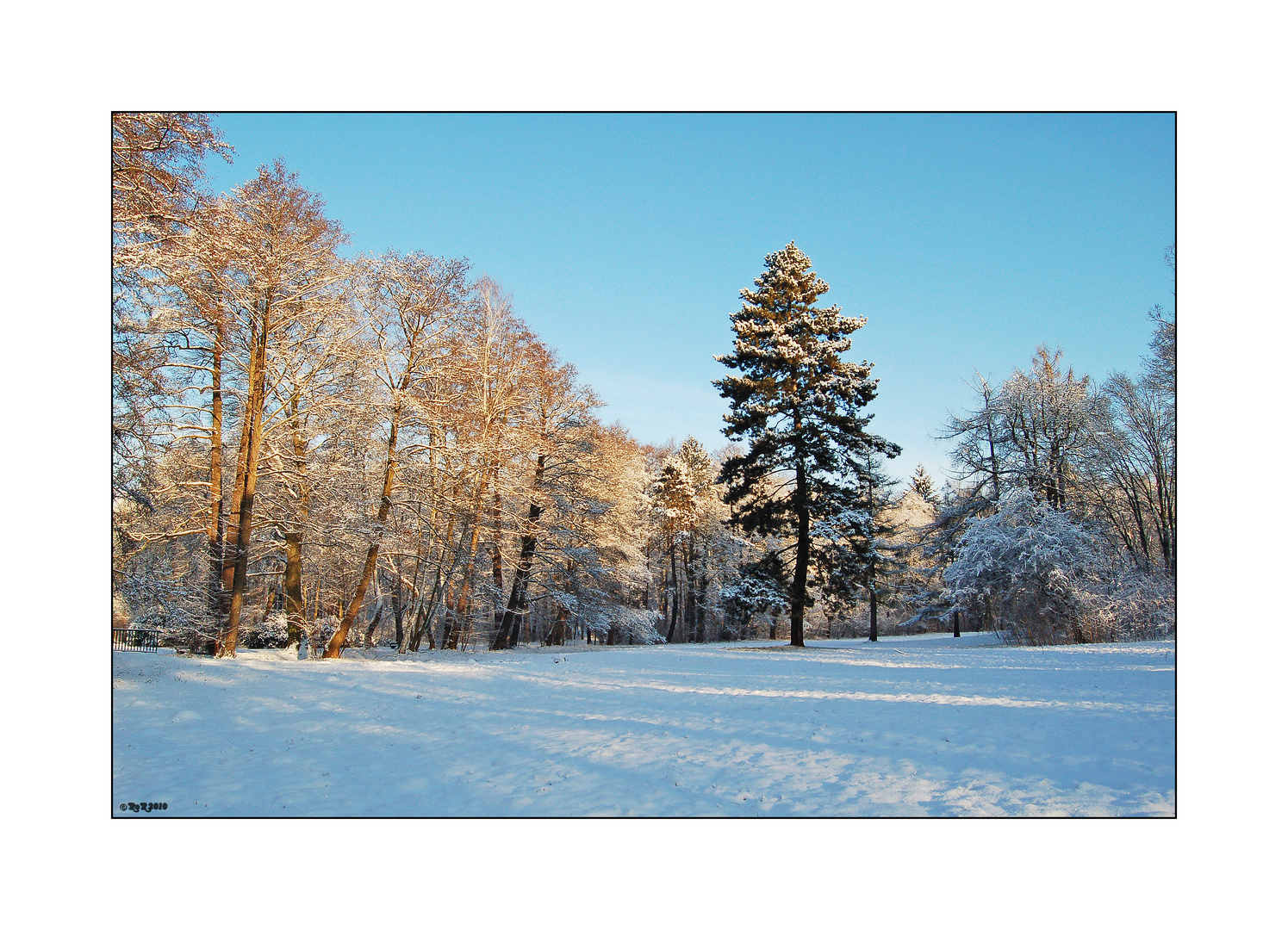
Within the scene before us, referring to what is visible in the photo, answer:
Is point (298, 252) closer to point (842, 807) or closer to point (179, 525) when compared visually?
point (179, 525)

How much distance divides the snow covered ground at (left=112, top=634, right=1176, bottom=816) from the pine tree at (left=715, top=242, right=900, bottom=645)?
985 centimetres

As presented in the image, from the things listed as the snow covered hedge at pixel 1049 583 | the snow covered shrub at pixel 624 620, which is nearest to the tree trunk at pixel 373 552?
the snow covered shrub at pixel 624 620

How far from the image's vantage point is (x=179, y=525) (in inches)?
554

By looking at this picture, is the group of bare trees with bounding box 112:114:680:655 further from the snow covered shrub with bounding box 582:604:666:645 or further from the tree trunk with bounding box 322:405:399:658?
the snow covered shrub with bounding box 582:604:666:645

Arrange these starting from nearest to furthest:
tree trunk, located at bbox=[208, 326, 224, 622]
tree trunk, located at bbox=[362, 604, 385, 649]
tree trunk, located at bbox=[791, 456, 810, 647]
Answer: tree trunk, located at bbox=[208, 326, 224, 622], tree trunk, located at bbox=[791, 456, 810, 647], tree trunk, located at bbox=[362, 604, 385, 649]

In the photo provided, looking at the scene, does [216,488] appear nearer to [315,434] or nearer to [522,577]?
[315,434]

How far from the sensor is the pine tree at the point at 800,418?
839 inches

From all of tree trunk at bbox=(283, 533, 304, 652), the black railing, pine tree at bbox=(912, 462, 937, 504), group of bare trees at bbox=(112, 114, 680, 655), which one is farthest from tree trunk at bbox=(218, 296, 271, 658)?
pine tree at bbox=(912, 462, 937, 504)

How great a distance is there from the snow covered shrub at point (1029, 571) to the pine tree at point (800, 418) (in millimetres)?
4669

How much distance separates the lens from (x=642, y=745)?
6.55m

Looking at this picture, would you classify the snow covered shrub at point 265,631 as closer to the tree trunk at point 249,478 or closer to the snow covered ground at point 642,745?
the tree trunk at point 249,478

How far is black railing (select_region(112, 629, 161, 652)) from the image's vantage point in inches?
427

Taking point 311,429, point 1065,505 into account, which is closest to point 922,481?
point 1065,505
